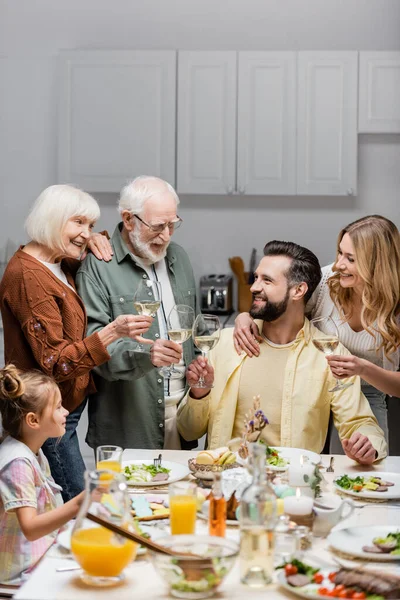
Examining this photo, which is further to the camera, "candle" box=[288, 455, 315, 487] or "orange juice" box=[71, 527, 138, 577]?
"candle" box=[288, 455, 315, 487]

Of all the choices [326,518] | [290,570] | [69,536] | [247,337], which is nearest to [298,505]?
[326,518]

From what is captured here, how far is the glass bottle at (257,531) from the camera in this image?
1.38 m

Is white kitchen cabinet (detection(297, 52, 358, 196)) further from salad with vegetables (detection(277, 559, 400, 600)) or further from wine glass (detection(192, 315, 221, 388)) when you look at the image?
salad with vegetables (detection(277, 559, 400, 600))

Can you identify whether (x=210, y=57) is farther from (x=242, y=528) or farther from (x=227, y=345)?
(x=242, y=528)

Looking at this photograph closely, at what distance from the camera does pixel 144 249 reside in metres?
2.58

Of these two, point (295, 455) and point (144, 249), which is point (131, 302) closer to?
point (144, 249)

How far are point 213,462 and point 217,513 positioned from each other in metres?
0.43

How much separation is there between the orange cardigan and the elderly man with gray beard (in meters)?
0.17

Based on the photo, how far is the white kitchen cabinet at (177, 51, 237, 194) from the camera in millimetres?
4211

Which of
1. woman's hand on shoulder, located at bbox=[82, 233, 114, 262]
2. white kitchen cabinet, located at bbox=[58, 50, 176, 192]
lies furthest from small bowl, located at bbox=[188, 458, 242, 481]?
white kitchen cabinet, located at bbox=[58, 50, 176, 192]

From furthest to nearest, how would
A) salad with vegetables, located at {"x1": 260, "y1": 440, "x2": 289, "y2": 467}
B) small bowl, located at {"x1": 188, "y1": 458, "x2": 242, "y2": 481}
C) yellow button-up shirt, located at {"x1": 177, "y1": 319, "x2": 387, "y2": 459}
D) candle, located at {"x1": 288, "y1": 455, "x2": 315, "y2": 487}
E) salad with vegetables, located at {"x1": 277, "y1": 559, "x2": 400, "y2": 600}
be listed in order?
yellow button-up shirt, located at {"x1": 177, "y1": 319, "x2": 387, "y2": 459} → salad with vegetables, located at {"x1": 260, "y1": 440, "x2": 289, "y2": 467} → small bowl, located at {"x1": 188, "y1": 458, "x2": 242, "y2": 481} → candle, located at {"x1": 288, "y1": 455, "x2": 315, "y2": 487} → salad with vegetables, located at {"x1": 277, "y1": 559, "x2": 400, "y2": 600}

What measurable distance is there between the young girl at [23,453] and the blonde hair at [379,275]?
3.22 ft

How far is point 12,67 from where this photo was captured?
4.68 metres

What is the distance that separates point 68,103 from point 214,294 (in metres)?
1.20
